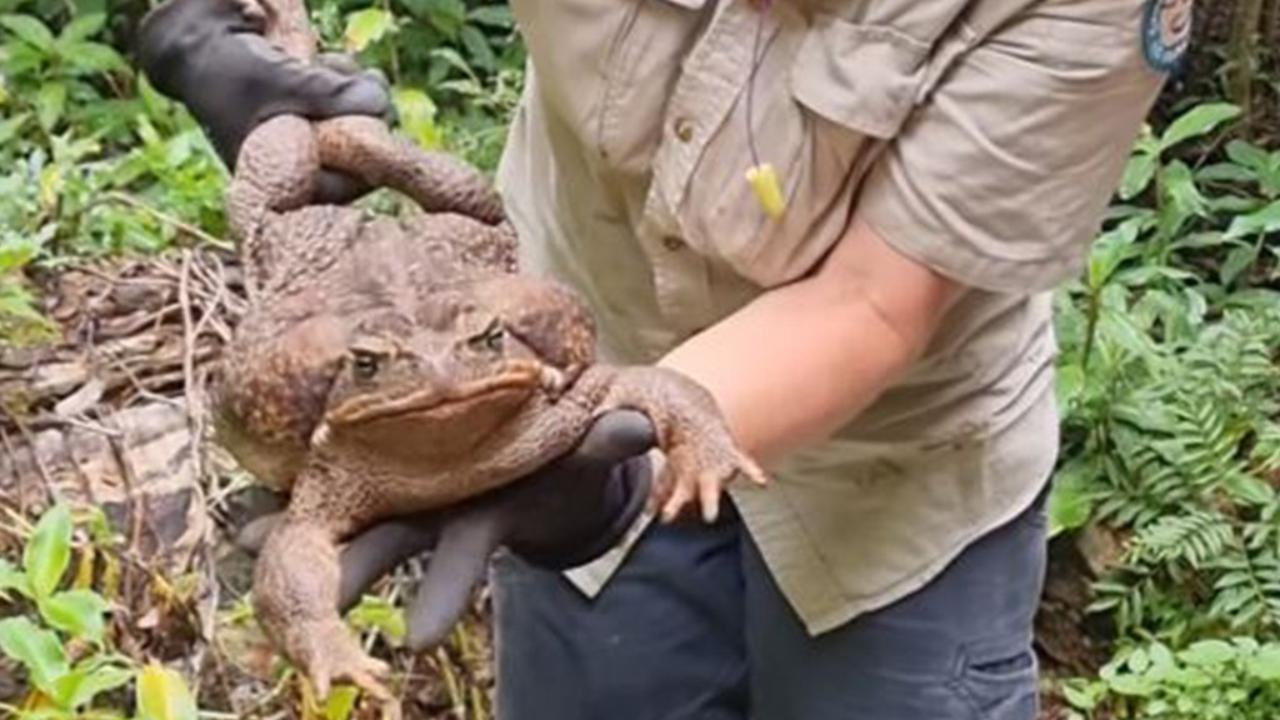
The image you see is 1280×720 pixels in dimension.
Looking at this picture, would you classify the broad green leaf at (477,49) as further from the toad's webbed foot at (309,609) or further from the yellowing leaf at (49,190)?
the toad's webbed foot at (309,609)

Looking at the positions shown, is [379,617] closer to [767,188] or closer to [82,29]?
[767,188]

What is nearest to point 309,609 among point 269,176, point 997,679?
point 269,176

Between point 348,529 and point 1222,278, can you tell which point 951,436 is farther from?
point 1222,278

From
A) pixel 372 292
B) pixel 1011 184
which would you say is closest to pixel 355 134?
pixel 372 292

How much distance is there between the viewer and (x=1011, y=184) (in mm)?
1776

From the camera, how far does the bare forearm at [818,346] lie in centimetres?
173

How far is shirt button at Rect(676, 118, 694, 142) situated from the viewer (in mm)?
1855

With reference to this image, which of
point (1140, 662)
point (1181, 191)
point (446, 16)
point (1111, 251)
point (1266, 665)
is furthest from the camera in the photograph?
point (446, 16)

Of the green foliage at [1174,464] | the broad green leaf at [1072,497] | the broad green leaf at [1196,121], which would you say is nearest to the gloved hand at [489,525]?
the green foliage at [1174,464]

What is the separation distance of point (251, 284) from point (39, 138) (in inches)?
100

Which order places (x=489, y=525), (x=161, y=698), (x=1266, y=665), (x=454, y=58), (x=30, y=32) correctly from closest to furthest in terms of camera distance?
1. (x=489, y=525)
2. (x=161, y=698)
3. (x=1266, y=665)
4. (x=30, y=32)
5. (x=454, y=58)

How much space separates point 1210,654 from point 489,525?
71.2 inches

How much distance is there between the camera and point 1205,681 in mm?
3191

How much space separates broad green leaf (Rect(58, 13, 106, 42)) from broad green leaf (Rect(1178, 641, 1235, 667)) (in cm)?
214
